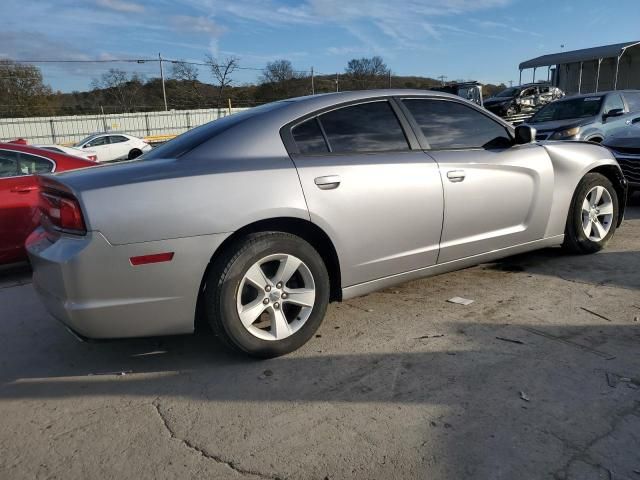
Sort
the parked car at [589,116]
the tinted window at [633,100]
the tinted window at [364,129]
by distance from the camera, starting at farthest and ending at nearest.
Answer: the tinted window at [633,100] < the parked car at [589,116] < the tinted window at [364,129]

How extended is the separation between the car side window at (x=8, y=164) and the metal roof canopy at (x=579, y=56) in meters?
29.3

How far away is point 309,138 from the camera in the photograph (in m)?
3.34

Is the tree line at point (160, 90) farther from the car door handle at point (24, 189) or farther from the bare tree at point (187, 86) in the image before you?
the car door handle at point (24, 189)

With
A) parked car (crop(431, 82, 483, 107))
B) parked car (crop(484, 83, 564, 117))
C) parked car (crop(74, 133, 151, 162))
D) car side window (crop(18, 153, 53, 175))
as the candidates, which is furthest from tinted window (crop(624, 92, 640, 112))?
parked car (crop(74, 133, 151, 162))

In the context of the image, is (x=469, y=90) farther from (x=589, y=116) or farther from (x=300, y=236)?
(x=300, y=236)

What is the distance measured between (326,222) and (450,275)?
1.84 metres

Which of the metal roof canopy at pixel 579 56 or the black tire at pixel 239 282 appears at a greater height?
the metal roof canopy at pixel 579 56

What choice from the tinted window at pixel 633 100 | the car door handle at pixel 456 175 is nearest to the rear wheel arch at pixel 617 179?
the car door handle at pixel 456 175

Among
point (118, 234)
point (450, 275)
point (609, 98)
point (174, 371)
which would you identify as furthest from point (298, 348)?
point (609, 98)

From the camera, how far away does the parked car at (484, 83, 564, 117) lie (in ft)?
83.9

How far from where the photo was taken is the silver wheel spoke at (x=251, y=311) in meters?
2.99

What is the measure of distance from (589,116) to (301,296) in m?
8.86

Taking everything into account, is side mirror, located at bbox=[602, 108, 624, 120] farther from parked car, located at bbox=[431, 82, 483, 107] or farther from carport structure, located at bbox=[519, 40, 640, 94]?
carport structure, located at bbox=[519, 40, 640, 94]

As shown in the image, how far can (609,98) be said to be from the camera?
10.1 metres
